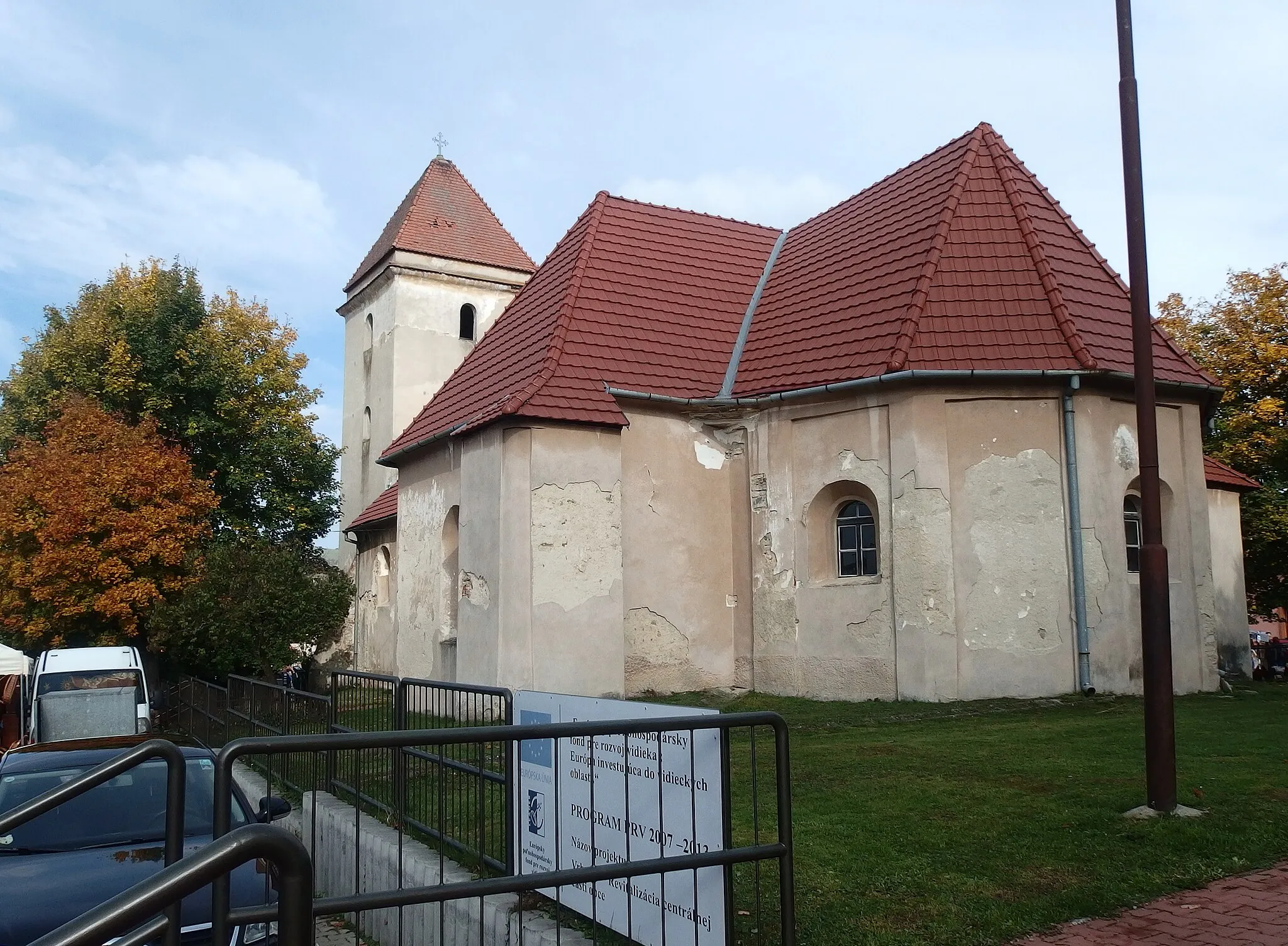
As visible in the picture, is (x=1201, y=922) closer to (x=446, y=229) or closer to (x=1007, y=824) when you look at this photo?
(x=1007, y=824)

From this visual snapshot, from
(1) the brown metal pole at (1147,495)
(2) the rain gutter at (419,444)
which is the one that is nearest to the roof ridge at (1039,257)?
(1) the brown metal pole at (1147,495)

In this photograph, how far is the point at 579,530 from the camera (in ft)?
57.6

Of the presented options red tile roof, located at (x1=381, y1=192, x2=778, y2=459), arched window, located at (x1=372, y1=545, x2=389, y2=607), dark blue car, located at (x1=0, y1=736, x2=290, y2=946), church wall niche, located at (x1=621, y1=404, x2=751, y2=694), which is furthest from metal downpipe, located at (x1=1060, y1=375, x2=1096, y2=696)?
arched window, located at (x1=372, y1=545, x2=389, y2=607)

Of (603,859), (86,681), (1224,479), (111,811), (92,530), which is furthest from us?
(92,530)

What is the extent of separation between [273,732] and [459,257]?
26.7 meters

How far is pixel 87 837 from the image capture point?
7652 millimetres

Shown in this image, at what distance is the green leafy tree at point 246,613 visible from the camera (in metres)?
24.2

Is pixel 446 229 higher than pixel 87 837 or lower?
higher

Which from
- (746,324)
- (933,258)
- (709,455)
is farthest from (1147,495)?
(746,324)

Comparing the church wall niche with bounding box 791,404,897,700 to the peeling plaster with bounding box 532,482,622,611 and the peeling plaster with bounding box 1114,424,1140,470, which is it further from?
the peeling plaster with bounding box 1114,424,1140,470

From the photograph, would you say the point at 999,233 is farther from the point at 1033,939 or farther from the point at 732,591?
the point at 1033,939

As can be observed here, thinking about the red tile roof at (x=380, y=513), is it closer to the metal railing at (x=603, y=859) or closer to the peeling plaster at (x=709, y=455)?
the peeling plaster at (x=709, y=455)

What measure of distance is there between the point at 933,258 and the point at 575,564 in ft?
25.5

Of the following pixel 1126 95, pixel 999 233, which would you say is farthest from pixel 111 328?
pixel 1126 95
